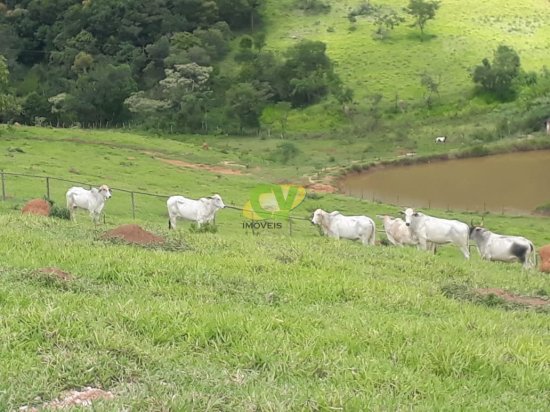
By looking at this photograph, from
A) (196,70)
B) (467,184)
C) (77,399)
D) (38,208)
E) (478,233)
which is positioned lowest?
(467,184)

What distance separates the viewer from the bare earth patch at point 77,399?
16.0 feet

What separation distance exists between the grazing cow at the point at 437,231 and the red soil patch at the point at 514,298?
27.3 feet

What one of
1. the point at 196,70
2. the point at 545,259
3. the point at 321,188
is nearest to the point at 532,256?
the point at 545,259

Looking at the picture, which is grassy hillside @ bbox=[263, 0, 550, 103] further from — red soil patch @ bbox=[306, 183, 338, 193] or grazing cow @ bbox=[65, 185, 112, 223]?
grazing cow @ bbox=[65, 185, 112, 223]

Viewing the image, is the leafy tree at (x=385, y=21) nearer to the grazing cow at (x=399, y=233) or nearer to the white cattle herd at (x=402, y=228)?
the grazing cow at (x=399, y=233)

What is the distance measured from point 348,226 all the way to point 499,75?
5041 cm

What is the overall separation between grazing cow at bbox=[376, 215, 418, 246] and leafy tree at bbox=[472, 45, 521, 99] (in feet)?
158

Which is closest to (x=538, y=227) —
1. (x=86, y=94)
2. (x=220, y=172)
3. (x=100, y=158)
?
(x=220, y=172)

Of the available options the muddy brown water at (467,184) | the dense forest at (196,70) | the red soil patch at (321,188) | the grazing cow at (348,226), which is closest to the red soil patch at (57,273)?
the grazing cow at (348,226)

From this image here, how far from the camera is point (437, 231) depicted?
2081 cm

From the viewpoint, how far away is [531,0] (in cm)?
8881

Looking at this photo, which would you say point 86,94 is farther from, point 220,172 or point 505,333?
point 505,333

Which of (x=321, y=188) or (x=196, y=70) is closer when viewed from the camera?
(x=321, y=188)

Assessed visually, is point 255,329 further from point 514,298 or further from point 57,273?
point 514,298
